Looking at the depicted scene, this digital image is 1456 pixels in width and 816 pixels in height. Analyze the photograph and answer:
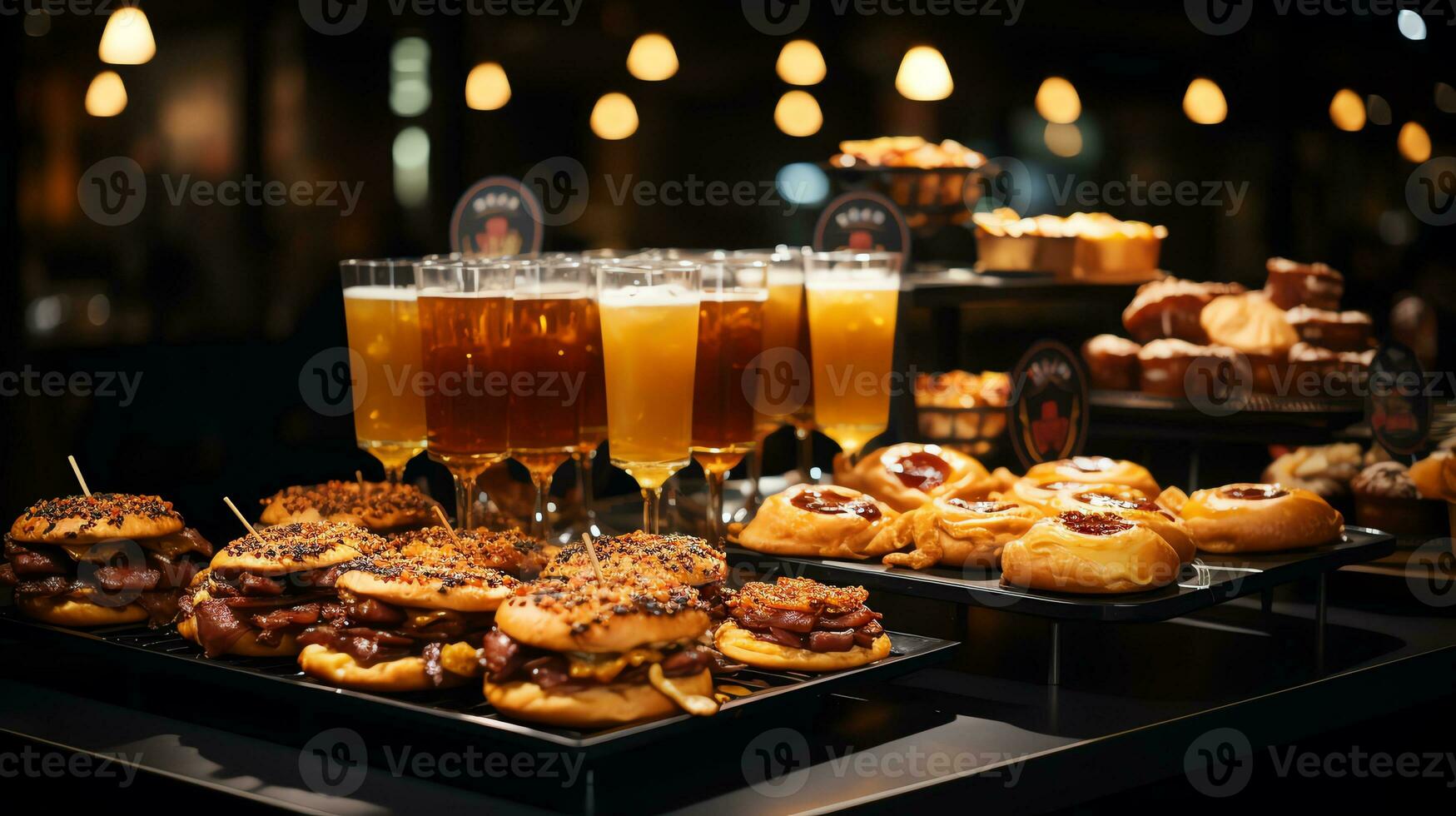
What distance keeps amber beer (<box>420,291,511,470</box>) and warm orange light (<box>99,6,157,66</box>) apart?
1983 millimetres

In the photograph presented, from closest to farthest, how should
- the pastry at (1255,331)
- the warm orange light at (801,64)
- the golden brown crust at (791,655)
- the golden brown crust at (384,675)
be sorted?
the golden brown crust at (384,675)
the golden brown crust at (791,655)
the pastry at (1255,331)
the warm orange light at (801,64)

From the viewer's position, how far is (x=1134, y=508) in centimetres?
330

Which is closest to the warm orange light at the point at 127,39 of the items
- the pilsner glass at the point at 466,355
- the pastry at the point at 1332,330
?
the pilsner glass at the point at 466,355

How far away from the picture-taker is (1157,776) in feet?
9.12

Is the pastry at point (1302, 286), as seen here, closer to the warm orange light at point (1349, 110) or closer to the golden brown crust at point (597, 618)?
the warm orange light at point (1349, 110)

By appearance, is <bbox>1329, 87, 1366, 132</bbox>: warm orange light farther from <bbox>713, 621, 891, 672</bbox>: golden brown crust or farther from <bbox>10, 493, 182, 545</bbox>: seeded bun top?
<bbox>10, 493, 182, 545</bbox>: seeded bun top

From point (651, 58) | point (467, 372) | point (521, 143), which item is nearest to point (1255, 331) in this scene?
point (651, 58)

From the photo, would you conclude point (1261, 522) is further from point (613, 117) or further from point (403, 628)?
point (613, 117)

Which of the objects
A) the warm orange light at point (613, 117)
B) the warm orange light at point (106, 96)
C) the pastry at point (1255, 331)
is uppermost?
the warm orange light at point (613, 117)

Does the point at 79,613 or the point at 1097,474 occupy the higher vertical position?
the point at 1097,474

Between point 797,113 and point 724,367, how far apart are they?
5.30 meters

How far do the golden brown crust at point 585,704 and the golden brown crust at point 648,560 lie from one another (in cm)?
33

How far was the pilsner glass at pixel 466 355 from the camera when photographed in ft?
10.8

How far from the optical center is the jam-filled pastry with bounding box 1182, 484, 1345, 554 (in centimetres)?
338
